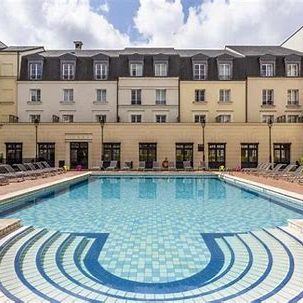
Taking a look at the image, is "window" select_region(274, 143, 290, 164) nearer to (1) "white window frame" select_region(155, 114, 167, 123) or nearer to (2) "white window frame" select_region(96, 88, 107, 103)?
(1) "white window frame" select_region(155, 114, 167, 123)

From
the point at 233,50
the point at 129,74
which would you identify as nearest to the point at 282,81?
the point at 233,50

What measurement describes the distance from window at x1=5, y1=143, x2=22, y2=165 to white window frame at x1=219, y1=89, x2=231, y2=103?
60.4ft

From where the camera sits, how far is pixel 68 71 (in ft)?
112

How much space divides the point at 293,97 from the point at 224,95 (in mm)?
6385

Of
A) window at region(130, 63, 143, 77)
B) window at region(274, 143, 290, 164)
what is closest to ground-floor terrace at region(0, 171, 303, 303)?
window at region(274, 143, 290, 164)

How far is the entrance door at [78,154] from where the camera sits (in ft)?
101

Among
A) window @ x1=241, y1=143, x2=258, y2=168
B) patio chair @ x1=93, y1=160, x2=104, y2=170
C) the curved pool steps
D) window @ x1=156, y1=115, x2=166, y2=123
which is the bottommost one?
the curved pool steps

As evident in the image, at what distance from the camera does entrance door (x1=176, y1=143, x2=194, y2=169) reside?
30.6 meters

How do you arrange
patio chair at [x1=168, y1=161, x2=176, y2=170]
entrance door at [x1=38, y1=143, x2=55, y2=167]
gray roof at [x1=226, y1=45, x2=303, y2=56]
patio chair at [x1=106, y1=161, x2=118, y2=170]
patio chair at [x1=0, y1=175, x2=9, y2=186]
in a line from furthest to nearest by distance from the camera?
1. gray roof at [x1=226, y1=45, x2=303, y2=56]
2. entrance door at [x1=38, y1=143, x2=55, y2=167]
3. patio chair at [x1=168, y1=161, x2=176, y2=170]
4. patio chair at [x1=106, y1=161, x2=118, y2=170]
5. patio chair at [x1=0, y1=175, x2=9, y2=186]

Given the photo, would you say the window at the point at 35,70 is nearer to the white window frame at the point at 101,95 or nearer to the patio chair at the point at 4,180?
the white window frame at the point at 101,95

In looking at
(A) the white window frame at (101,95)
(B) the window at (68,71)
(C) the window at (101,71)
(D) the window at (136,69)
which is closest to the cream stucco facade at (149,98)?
(D) the window at (136,69)

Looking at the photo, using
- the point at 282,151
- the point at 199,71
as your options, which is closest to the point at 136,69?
the point at 199,71

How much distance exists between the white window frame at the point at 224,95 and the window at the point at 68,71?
14.0m

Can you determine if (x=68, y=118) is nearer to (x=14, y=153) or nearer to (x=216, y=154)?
(x=14, y=153)
